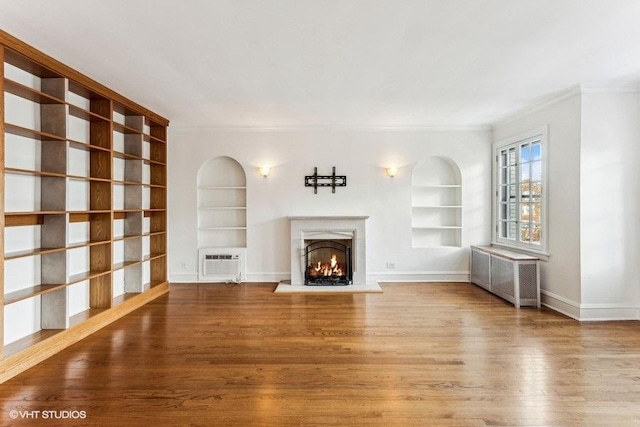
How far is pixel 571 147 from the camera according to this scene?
4.08m

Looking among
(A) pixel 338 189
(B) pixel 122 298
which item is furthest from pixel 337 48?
(B) pixel 122 298

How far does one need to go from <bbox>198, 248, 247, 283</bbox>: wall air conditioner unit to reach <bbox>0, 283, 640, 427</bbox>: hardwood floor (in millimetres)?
1517

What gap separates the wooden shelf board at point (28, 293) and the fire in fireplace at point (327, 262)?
11.2 ft

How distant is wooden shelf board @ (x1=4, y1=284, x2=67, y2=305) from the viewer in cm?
281

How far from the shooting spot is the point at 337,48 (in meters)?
2.97

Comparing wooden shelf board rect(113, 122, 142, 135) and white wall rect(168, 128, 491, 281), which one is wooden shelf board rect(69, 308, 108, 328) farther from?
wooden shelf board rect(113, 122, 142, 135)

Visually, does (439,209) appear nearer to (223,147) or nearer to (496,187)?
(496,187)

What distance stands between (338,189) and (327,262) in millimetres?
1281

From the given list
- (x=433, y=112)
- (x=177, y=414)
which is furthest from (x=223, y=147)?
(x=177, y=414)

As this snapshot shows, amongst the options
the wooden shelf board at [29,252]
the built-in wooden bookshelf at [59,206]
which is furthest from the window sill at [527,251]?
the wooden shelf board at [29,252]

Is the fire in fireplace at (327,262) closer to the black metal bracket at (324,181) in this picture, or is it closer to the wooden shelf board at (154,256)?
the black metal bracket at (324,181)

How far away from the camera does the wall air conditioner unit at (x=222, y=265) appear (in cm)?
589

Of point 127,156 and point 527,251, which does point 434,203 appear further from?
point 127,156

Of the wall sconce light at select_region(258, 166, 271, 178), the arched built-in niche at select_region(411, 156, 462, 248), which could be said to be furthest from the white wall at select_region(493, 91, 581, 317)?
the wall sconce light at select_region(258, 166, 271, 178)
